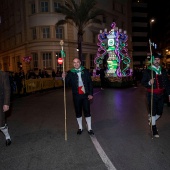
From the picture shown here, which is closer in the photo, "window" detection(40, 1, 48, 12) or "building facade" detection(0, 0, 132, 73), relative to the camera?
"building facade" detection(0, 0, 132, 73)

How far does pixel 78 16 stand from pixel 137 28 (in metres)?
55.6

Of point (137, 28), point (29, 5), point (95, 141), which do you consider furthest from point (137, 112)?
point (137, 28)

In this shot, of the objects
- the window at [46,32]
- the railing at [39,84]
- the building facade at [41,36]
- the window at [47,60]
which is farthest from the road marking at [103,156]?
the window at [46,32]

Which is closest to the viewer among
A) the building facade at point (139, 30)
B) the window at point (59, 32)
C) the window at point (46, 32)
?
the window at point (46, 32)

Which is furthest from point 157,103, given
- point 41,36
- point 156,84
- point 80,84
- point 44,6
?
point 44,6

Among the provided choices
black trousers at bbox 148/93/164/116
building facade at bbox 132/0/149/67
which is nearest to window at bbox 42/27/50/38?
black trousers at bbox 148/93/164/116

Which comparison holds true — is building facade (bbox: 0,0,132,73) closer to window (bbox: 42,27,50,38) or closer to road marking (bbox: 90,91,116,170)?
window (bbox: 42,27,50,38)

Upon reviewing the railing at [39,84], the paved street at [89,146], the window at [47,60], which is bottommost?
the paved street at [89,146]

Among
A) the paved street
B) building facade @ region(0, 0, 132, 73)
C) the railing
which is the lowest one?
the paved street

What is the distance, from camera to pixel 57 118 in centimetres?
834

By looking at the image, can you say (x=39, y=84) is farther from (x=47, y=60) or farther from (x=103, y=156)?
(x=103, y=156)

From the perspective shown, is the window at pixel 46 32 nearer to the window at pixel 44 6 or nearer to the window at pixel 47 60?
the window at pixel 44 6

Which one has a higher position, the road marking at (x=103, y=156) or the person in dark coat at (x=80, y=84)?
the person in dark coat at (x=80, y=84)

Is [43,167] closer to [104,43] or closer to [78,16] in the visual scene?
[104,43]
